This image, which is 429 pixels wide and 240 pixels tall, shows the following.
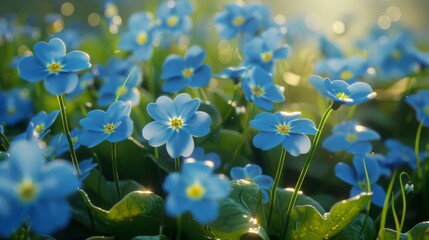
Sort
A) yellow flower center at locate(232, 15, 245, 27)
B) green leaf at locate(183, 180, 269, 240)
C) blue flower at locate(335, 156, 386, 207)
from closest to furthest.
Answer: green leaf at locate(183, 180, 269, 240), blue flower at locate(335, 156, 386, 207), yellow flower center at locate(232, 15, 245, 27)

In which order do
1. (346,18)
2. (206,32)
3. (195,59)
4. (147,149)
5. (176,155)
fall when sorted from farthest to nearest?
1. (206,32)
2. (346,18)
3. (195,59)
4. (147,149)
5. (176,155)

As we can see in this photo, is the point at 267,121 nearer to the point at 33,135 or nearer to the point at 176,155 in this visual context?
the point at 176,155

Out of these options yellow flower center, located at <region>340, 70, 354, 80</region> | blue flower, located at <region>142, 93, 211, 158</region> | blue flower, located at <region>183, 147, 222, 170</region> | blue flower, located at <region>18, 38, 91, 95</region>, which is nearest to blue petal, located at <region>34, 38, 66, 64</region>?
blue flower, located at <region>18, 38, 91, 95</region>

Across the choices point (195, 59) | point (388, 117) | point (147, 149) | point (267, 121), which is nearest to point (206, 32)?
point (388, 117)

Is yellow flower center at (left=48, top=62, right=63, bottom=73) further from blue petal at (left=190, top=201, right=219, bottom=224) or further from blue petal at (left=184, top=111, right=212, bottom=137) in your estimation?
blue petal at (left=190, top=201, right=219, bottom=224)

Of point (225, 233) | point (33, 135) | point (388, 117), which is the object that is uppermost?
point (33, 135)

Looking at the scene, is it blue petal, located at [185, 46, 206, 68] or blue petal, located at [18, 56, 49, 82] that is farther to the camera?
blue petal, located at [185, 46, 206, 68]
